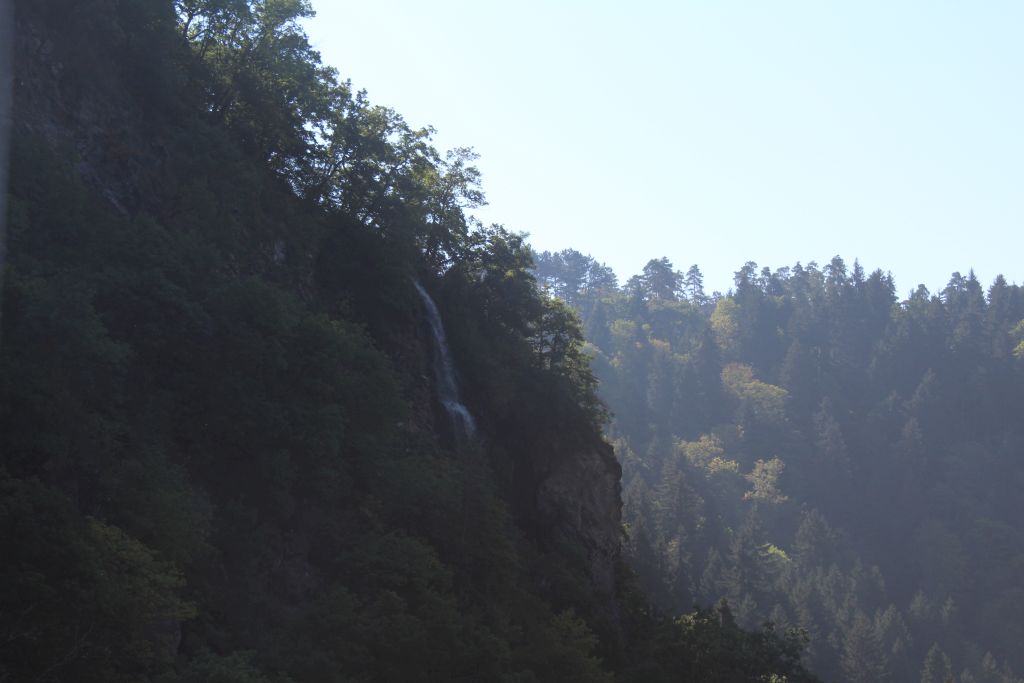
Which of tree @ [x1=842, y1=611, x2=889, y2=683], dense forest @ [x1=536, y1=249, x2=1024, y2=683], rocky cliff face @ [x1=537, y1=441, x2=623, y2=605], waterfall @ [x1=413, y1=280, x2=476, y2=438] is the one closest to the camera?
waterfall @ [x1=413, y1=280, x2=476, y2=438]

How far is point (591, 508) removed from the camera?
40438mm

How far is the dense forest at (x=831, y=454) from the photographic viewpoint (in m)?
97.9

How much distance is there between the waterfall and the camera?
36.5m

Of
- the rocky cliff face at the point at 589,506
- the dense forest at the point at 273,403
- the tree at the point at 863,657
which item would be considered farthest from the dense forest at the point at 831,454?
the dense forest at the point at 273,403

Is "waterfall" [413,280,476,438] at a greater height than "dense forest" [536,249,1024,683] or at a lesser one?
lesser

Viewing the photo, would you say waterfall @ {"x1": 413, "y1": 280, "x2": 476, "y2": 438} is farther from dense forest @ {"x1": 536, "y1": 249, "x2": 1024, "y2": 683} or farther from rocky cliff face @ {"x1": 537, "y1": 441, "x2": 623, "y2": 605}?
dense forest @ {"x1": 536, "y1": 249, "x2": 1024, "y2": 683}

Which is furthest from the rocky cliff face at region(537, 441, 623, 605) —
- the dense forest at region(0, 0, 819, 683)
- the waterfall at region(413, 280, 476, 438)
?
the waterfall at region(413, 280, 476, 438)

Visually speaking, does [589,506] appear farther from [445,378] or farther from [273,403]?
[273,403]

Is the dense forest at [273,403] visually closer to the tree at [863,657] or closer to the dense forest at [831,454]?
the dense forest at [831,454]

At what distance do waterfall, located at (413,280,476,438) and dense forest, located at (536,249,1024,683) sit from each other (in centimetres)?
3646

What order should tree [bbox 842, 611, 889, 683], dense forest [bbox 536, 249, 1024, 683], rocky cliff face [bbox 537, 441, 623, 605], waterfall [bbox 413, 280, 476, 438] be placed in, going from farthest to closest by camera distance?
dense forest [bbox 536, 249, 1024, 683] < tree [bbox 842, 611, 889, 683] < rocky cliff face [bbox 537, 441, 623, 605] < waterfall [bbox 413, 280, 476, 438]

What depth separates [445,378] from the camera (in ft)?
123

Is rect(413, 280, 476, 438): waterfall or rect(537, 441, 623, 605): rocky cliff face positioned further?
rect(537, 441, 623, 605): rocky cliff face

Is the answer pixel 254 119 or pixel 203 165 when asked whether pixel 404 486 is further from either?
pixel 254 119
